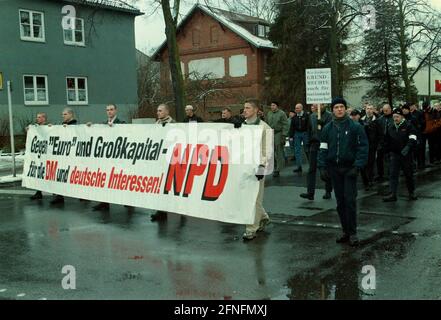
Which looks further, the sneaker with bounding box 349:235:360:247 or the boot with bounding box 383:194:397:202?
the boot with bounding box 383:194:397:202

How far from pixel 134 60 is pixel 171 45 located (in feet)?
66.5

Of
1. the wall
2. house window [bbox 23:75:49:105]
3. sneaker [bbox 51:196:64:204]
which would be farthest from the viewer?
house window [bbox 23:75:49:105]

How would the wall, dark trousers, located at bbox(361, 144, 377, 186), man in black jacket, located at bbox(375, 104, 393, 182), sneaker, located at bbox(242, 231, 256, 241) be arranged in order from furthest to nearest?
the wall < dark trousers, located at bbox(361, 144, 377, 186) < man in black jacket, located at bbox(375, 104, 393, 182) < sneaker, located at bbox(242, 231, 256, 241)

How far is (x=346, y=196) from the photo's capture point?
726 cm

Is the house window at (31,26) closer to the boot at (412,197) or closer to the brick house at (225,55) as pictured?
the brick house at (225,55)

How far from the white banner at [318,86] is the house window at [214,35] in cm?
3988

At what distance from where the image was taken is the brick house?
161 feet

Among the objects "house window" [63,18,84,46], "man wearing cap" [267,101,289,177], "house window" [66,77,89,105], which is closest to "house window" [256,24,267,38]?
"house window" [63,18,84,46]

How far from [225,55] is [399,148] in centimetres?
4411

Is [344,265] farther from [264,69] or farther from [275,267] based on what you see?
[264,69]

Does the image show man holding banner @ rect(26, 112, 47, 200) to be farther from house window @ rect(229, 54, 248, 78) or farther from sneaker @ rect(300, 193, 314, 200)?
house window @ rect(229, 54, 248, 78)

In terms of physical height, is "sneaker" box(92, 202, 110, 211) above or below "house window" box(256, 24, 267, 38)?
below

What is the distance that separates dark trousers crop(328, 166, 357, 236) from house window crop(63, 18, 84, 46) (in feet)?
95.4

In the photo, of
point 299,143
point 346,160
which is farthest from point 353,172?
point 299,143
